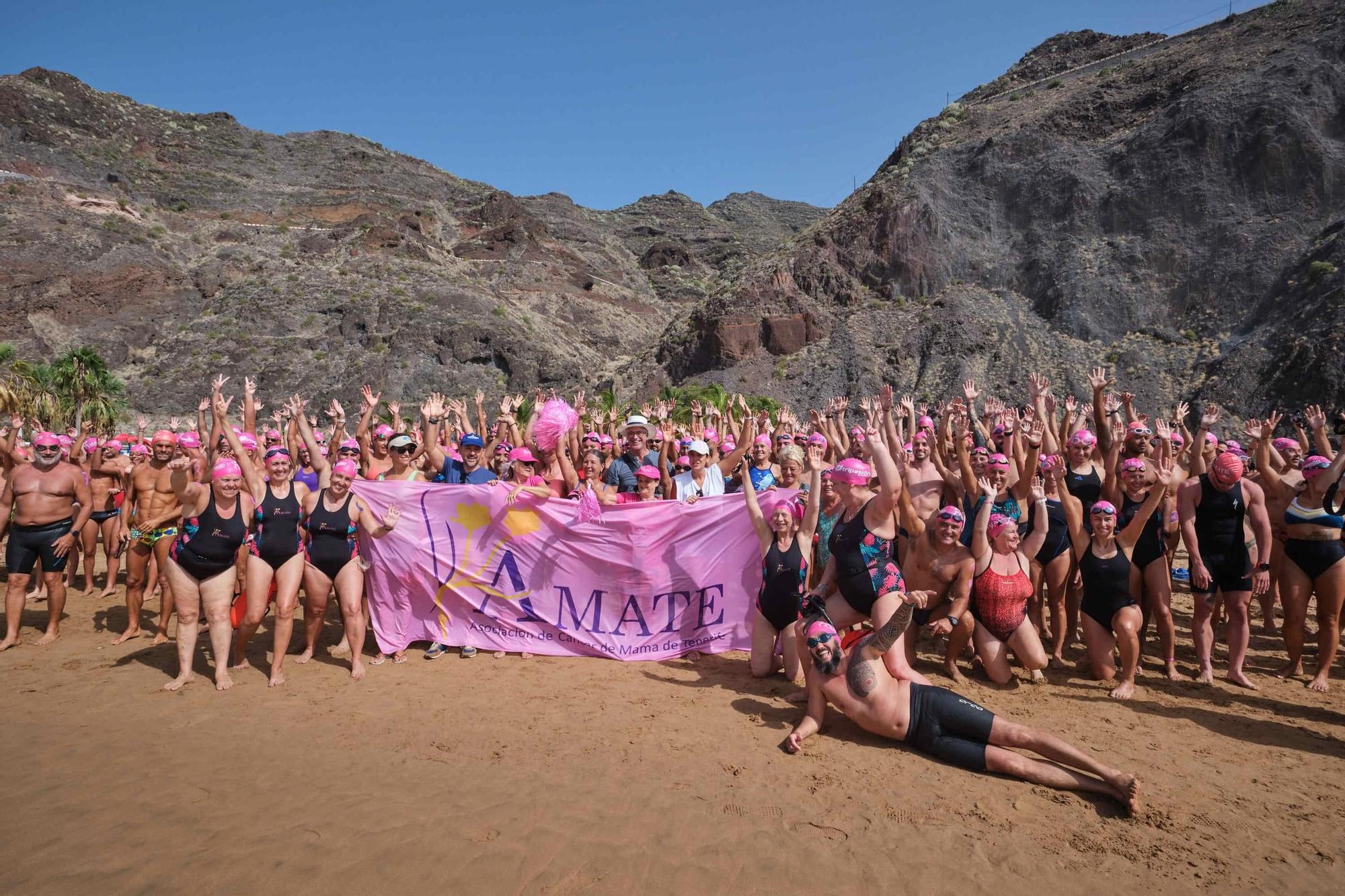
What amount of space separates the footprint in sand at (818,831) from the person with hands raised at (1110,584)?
316 centimetres

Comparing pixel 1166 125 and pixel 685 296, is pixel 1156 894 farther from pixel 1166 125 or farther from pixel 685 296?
pixel 685 296

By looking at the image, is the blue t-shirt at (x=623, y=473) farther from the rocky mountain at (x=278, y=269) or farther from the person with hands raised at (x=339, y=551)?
the rocky mountain at (x=278, y=269)

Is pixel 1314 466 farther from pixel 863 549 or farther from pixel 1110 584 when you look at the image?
pixel 863 549

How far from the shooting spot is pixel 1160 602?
5.98m

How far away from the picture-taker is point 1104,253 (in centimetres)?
4097

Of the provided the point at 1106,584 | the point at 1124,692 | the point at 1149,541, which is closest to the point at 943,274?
the point at 1149,541

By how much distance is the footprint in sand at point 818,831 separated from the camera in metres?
3.76

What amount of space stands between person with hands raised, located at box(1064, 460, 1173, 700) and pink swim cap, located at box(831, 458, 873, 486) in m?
2.02

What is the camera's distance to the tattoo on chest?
452 cm

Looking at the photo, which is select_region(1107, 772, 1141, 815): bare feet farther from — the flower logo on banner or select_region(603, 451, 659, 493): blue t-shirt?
the flower logo on banner

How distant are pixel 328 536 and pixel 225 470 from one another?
3.11ft

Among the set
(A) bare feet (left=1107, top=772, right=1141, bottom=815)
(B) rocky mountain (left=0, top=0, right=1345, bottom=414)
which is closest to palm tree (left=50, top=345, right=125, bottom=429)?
(B) rocky mountain (left=0, top=0, right=1345, bottom=414)

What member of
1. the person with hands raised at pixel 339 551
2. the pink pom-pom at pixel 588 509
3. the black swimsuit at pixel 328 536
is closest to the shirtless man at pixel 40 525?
the person with hands raised at pixel 339 551

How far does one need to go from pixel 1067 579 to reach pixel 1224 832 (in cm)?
339
